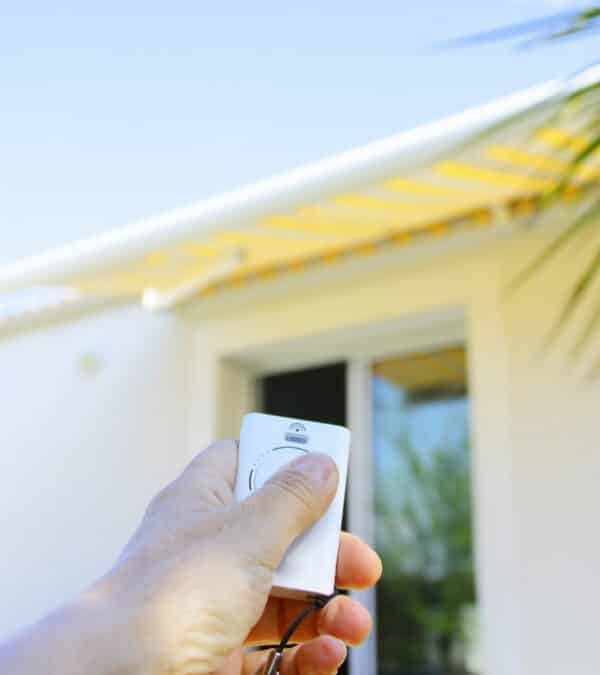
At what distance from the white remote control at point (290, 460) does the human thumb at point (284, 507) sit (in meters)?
0.04

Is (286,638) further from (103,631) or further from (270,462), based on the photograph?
(103,631)

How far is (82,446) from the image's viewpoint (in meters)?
9.23

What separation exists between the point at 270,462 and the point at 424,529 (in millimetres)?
7355

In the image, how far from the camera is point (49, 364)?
381 inches

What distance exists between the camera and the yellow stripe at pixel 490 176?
6.03 m

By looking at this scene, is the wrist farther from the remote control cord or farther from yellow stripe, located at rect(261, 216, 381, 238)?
yellow stripe, located at rect(261, 216, 381, 238)

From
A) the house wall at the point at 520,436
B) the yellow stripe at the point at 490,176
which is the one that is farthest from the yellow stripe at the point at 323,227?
the yellow stripe at the point at 490,176

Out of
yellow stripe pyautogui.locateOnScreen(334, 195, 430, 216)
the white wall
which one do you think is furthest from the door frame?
yellow stripe pyautogui.locateOnScreen(334, 195, 430, 216)

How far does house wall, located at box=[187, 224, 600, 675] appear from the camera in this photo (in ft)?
21.1

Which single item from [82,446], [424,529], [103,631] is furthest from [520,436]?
[103,631]

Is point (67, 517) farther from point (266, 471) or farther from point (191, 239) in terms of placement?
point (266, 471)

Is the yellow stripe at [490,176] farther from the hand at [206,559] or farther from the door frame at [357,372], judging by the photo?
the hand at [206,559]

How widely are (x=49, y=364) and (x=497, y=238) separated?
4399 mm

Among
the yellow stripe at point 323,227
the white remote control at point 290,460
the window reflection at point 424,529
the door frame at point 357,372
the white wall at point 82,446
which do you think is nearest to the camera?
the white remote control at point 290,460
